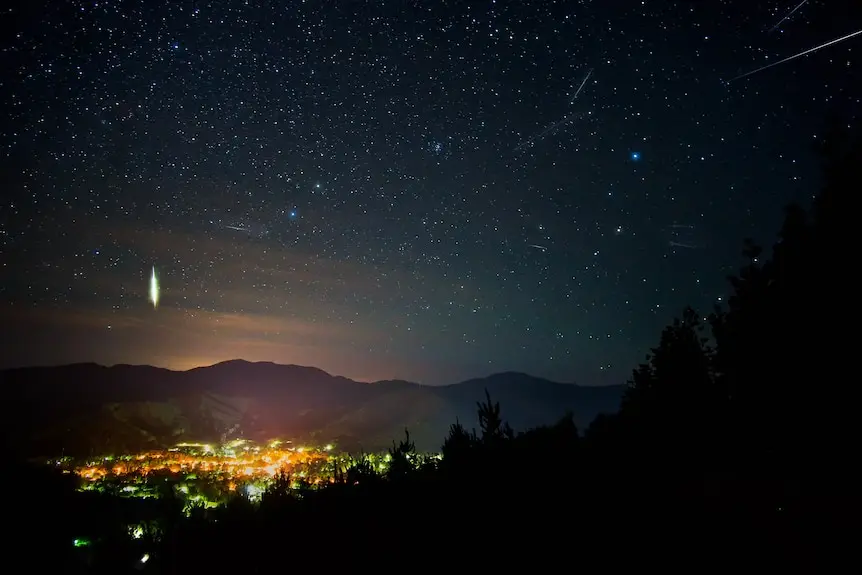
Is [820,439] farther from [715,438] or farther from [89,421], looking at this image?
[89,421]

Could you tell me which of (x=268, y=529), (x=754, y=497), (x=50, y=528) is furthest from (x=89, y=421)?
(x=754, y=497)

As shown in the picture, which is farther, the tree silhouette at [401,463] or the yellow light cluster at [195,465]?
the yellow light cluster at [195,465]

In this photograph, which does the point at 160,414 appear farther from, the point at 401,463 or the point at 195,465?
the point at 401,463

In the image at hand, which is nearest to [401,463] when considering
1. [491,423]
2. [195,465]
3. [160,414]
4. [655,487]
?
[491,423]

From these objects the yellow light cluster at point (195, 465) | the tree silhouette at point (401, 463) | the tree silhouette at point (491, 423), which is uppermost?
the tree silhouette at point (491, 423)

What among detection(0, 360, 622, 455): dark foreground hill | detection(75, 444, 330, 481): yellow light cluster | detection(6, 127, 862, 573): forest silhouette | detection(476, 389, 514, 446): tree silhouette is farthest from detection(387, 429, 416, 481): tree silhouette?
detection(0, 360, 622, 455): dark foreground hill

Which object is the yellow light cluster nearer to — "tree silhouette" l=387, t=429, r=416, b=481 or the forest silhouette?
"tree silhouette" l=387, t=429, r=416, b=481

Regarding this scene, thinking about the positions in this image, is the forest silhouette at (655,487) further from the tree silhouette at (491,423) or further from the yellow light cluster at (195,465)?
the yellow light cluster at (195,465)

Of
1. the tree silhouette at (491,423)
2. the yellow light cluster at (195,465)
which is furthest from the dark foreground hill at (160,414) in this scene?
the tree silhouette at (491,423)
